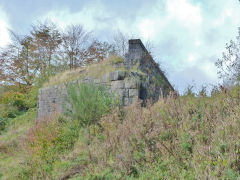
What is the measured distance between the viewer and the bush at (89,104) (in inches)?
247

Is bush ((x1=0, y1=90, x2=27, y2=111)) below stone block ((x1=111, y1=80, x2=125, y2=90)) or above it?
below

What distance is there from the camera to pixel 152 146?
11.3ft

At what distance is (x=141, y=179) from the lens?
297 cm

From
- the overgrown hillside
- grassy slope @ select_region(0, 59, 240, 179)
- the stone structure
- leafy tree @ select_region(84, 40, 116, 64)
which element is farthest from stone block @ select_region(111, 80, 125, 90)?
leafy tree @ select_region(84, 40, 116, 64)

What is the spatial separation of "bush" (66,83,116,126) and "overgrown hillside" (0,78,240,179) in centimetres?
10

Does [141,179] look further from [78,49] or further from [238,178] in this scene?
[78,49]

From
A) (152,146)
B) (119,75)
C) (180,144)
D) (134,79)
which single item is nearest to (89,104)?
(119,75)

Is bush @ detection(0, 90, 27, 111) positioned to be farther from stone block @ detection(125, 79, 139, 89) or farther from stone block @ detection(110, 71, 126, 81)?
stone block @ detection(125, 79, 139, 89)

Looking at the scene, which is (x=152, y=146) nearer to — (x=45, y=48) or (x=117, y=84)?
(x=117, y=84)

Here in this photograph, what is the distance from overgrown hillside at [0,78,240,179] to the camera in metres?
2.61

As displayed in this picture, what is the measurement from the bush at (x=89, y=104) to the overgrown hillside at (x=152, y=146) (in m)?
0.10

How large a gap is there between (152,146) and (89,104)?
130 inches

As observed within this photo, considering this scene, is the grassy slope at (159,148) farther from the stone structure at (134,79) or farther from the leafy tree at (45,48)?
the leafy tree at (45,48)

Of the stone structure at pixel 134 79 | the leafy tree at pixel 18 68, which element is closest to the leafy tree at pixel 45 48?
the leafy tree at pixel 18 68
